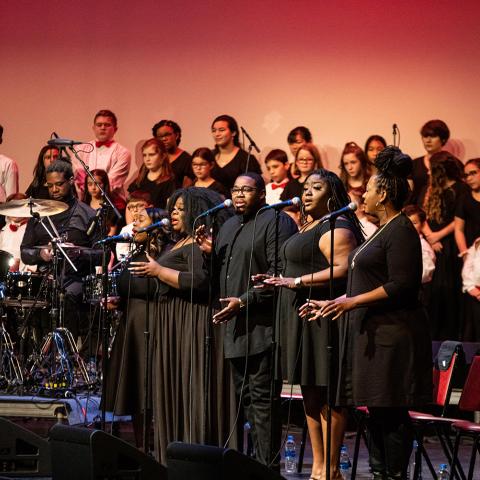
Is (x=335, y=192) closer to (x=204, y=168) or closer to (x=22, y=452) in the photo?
(x=22, y=452)

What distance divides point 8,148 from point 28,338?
4212mm

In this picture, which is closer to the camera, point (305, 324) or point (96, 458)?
point (96, 458)

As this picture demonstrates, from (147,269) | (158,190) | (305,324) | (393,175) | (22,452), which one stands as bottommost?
(22,452)

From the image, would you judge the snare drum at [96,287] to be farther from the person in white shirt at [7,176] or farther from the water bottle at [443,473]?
the person in white shirt at [7,176]

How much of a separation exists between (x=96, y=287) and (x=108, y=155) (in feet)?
10.4

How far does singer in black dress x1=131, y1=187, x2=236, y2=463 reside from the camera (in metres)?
6.55

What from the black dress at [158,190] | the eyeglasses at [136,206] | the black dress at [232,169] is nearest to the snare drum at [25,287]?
the eyeglasses at [136,206]

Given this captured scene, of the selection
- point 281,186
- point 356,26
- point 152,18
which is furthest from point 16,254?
point 356,26

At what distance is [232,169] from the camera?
10.1 metres

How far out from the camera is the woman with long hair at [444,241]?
9320 millimetres

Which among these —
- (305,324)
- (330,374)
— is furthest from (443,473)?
(330,374)

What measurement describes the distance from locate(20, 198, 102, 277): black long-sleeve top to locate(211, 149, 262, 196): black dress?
4.94 ft

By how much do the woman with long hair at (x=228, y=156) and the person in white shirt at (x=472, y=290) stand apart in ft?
7.25

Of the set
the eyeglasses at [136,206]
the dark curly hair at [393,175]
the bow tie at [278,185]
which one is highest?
the bow tie at [278,185]
